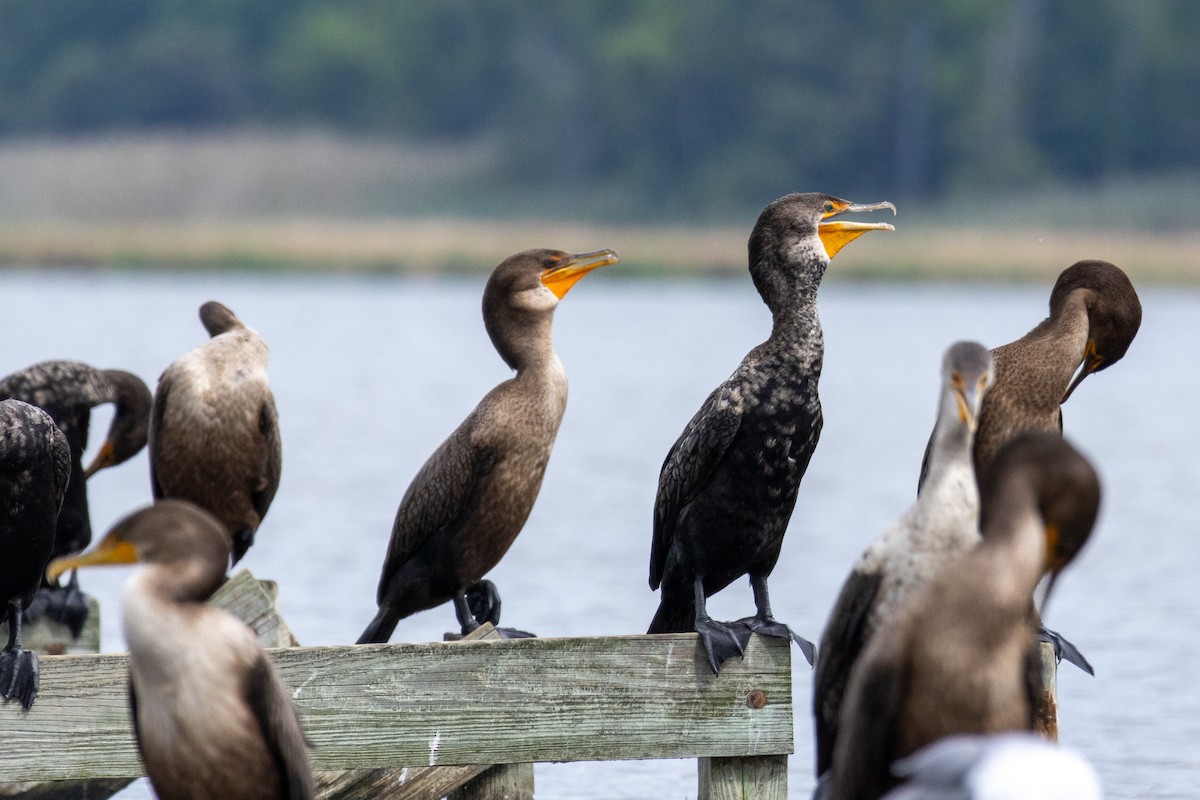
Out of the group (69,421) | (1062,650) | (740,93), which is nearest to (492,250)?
(740,93)

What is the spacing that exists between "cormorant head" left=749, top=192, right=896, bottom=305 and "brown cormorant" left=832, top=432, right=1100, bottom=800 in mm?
1467

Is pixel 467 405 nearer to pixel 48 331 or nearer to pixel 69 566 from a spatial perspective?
pixel 48 331

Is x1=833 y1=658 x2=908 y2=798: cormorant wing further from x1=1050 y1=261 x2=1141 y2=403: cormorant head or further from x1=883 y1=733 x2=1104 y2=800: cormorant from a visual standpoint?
x1=1050 y1=261 x2=1141 y2=403: cormorant head

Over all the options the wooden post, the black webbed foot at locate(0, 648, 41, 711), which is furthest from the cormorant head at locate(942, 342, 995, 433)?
the black webbed foot at locate(0, 648, 41, 711)

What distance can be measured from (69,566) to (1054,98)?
160 ft

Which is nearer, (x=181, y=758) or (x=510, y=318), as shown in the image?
(x=181, y=758)

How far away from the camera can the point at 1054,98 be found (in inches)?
1988

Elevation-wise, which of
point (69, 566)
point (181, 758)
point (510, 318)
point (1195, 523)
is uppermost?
point (1195, 523)

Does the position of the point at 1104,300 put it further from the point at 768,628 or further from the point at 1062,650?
the point at 768,628

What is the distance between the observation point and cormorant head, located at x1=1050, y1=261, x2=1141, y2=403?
201 inches

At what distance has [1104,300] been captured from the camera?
5.11m

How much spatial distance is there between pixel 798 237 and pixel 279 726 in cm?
192

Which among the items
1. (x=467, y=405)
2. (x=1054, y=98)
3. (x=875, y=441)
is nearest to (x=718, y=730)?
(x=875, y=441)

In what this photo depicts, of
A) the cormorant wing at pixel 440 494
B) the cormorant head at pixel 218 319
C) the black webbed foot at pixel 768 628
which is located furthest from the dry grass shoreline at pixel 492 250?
the black webbed foot at pixel 768 628
